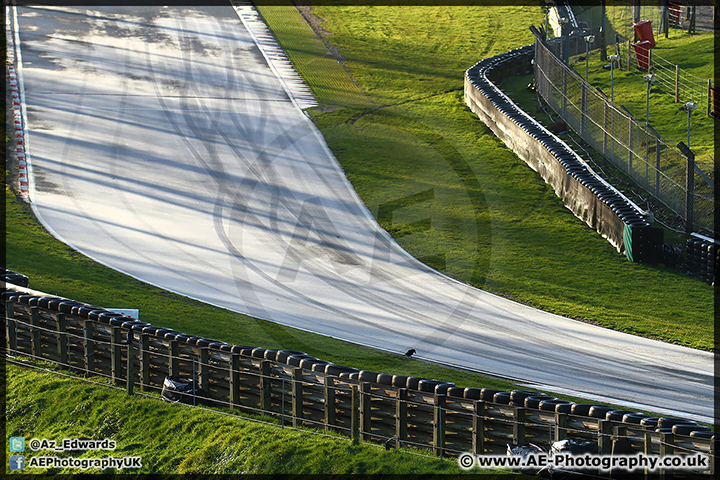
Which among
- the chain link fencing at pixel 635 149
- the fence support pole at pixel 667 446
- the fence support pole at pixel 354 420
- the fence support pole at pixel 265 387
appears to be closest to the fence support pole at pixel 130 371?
the fence support pole at pixel 265 387

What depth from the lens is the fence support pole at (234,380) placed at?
16.6m

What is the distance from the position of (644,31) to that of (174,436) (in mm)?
46428

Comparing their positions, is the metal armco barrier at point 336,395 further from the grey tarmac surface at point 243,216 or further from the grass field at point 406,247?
the grey tarmac surface at point 243,216

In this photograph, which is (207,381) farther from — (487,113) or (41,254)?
(487,113)

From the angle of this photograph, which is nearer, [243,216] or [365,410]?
[365,410]

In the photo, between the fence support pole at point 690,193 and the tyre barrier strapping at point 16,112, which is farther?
the tyre barrier strapping at point 16,112

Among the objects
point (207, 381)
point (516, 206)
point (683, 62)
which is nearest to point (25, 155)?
point (516, 206)

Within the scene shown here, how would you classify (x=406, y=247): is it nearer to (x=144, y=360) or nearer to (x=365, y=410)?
(x=144, y=360)

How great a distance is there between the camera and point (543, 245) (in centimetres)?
3216

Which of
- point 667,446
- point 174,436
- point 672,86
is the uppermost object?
point 667,446

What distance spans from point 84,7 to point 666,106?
48.0 m

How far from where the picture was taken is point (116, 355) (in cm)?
1791

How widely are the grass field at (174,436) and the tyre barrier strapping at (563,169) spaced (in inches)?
752

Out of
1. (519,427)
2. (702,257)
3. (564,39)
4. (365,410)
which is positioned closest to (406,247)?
(702,257)
